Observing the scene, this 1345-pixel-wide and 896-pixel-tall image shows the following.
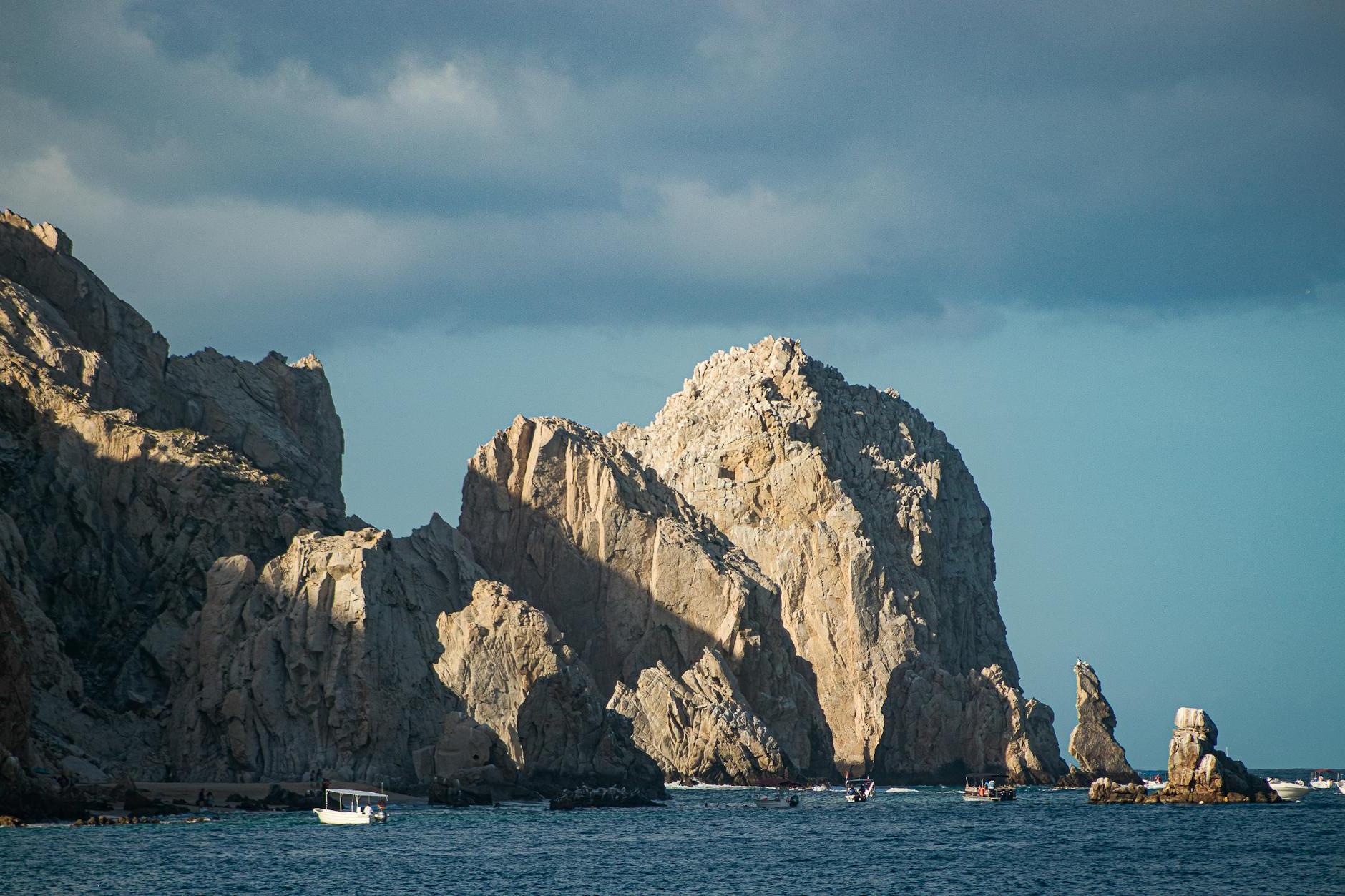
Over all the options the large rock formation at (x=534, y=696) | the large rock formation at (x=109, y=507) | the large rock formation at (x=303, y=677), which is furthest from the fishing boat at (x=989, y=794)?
the large rock formation at (x=109, y=507)

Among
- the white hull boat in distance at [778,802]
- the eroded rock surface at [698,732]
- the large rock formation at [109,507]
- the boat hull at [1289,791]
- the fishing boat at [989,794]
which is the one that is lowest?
the white hull boat in distance at [778,802]

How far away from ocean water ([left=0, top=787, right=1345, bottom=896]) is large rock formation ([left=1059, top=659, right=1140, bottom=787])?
49.3 m

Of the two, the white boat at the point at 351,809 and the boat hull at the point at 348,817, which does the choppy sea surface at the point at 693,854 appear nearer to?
the boat hull at the point at 348,817

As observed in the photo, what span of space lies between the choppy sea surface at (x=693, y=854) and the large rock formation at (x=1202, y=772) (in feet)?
12.8

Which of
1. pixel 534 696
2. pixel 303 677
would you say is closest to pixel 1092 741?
pixel 534 696

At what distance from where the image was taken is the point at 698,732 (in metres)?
174

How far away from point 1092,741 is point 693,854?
322ft

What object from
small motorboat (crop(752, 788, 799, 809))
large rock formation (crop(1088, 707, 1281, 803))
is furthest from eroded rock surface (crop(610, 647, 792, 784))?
large rock formation (crop(1088, 707, 1281, 803))

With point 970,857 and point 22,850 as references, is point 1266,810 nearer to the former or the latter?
point 970,857

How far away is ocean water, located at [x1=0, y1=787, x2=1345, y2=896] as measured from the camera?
8019cm

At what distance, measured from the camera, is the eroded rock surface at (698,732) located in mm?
171500

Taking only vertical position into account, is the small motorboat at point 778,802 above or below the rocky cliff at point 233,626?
below

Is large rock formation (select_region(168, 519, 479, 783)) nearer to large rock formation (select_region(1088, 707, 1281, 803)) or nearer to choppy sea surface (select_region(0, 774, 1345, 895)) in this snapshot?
choppy sea surface (select_region(0, 774, 1345, 895))

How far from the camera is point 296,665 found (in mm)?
136375
